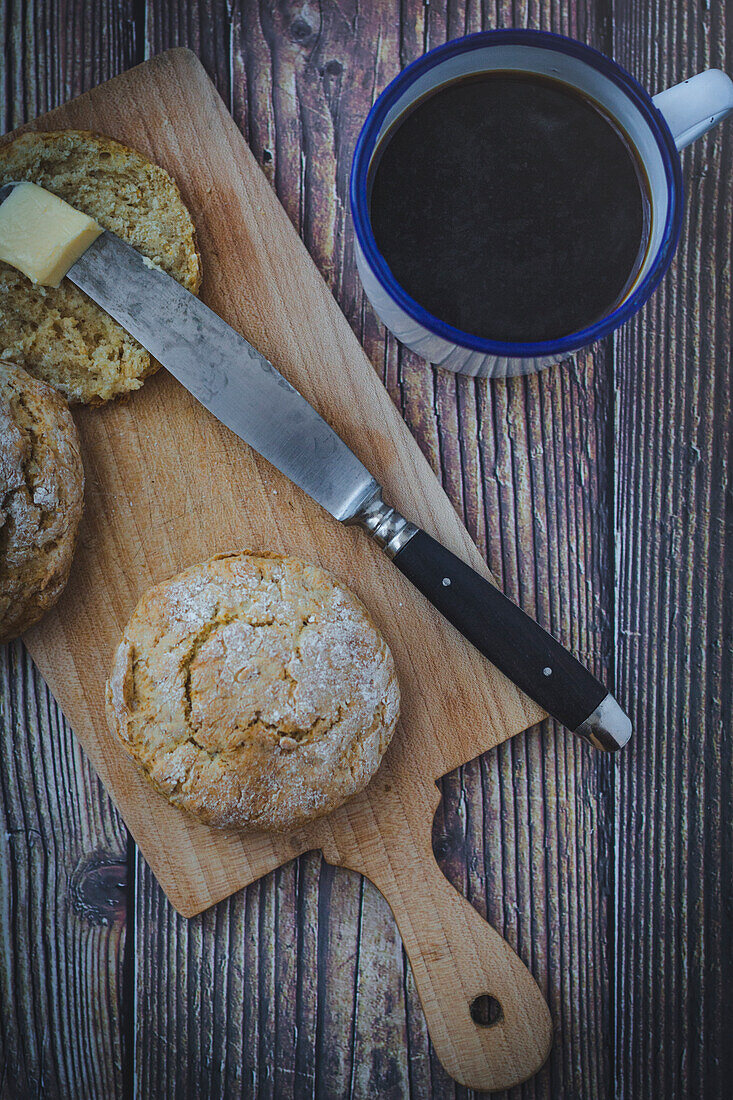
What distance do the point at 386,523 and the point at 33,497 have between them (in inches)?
26.0

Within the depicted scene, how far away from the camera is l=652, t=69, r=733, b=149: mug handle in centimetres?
124

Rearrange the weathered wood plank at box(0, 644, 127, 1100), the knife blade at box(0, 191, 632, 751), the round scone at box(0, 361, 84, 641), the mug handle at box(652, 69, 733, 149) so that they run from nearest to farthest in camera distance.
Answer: the mug handle at box(652, 69, 733, 149) → the round scone at box(0, 361, 84, 641) → the knife blade at box(0, 191, 632, 751) → the weathered wood plank at box(0, 644, 127, 1100)

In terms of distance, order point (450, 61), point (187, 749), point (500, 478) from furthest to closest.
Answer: point (500, 478), point (187, 749), point (450, 61)

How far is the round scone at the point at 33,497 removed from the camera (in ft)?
4.46

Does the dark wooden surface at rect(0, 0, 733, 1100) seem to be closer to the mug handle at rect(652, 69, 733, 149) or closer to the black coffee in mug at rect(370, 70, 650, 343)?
the black coffee in mug at rect(370, 70, 650, 343)

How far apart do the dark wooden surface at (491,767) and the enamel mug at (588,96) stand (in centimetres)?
37

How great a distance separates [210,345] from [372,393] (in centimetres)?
35

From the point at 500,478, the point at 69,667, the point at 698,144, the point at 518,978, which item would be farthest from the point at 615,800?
the point at 698,144

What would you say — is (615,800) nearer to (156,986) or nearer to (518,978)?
(518,978)

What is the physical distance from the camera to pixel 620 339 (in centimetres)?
171

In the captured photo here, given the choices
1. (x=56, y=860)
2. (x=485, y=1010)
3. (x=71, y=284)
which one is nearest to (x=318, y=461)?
(x=71, y=284)

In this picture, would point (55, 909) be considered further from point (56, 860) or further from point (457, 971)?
point (457, 971)

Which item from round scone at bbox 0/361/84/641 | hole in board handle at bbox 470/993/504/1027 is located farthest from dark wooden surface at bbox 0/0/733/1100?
round scone at bbox 0/361/84/641

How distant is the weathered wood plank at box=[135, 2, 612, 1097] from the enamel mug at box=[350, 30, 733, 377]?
0.36 meters
